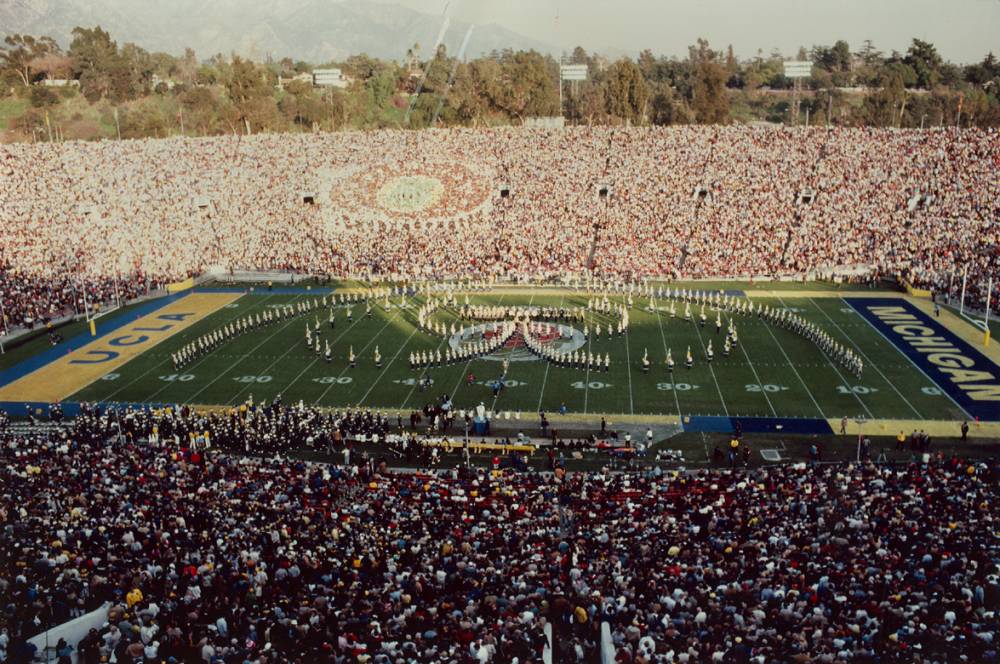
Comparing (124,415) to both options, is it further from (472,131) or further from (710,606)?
(472,131)

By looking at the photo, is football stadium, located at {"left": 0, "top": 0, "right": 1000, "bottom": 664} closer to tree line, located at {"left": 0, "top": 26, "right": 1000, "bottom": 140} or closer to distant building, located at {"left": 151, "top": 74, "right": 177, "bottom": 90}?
tree line, located at {"left": 0, "top": 26, "right": 1000, "bottom": 140}

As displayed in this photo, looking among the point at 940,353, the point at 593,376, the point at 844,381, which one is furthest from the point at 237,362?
the point at 940,353

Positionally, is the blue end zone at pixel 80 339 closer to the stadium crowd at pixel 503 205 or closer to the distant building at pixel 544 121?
the stadium crowd at pixel 503 205

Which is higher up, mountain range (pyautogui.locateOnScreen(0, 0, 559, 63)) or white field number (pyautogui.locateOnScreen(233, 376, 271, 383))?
mountain range (pyautogui.locateOnScreen(0, 0, 559, 63))

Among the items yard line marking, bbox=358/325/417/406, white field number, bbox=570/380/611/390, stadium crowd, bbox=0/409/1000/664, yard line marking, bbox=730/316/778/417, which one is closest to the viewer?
stadium crowd, bbox=0/409/1000/664

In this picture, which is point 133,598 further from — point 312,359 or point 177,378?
point 312,359

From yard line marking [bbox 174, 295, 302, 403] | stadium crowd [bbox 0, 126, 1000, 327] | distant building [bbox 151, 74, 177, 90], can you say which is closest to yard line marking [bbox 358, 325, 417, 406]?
yard line marking [bbox 174, 295, 302, 403]
